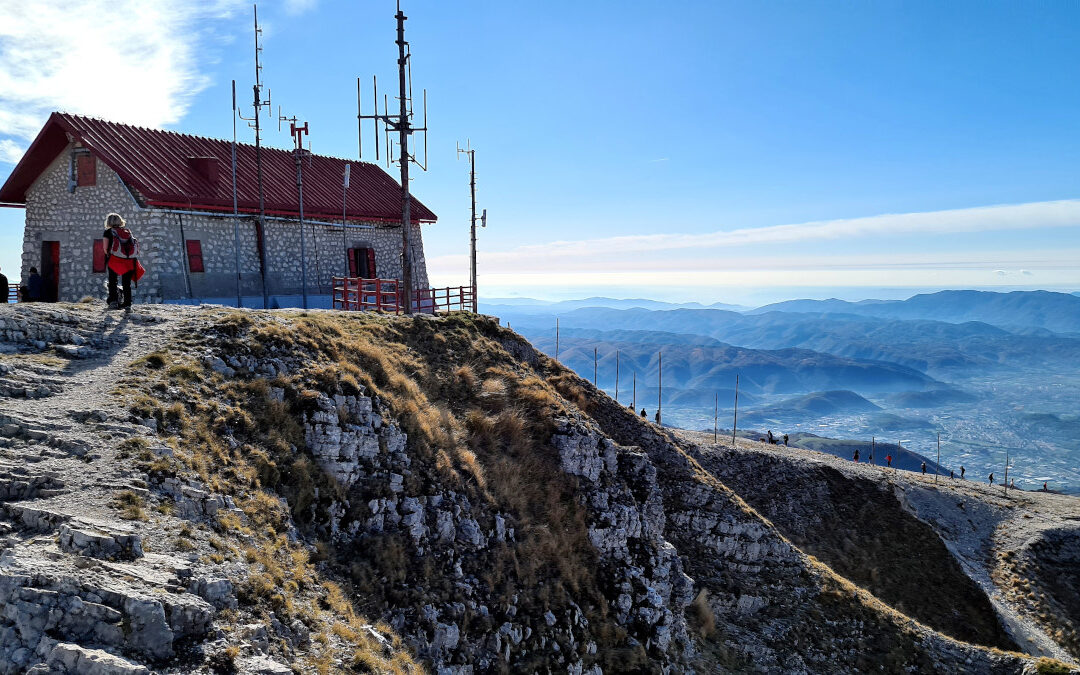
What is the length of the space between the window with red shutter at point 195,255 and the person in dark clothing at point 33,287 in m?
7.14

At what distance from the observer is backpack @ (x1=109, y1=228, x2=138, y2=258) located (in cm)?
1636

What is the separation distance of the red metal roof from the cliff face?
38.3 ft

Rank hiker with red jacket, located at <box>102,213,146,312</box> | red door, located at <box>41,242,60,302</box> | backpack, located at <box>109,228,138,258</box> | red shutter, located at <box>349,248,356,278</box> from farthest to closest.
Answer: red shutter, located at <box>349,248,356,278</box>, red door, located at <box>41,242,60,302</box>, backpack, located at <box>109,228,138,258</box>, hiker with red jacket, located at <box>102,213,146,312</box>

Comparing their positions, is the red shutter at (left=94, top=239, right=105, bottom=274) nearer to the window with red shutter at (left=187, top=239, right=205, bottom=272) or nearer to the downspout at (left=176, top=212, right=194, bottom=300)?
the downspout at (left=176, top=212, right=194, bottom=300)

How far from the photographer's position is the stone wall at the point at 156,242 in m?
27.0

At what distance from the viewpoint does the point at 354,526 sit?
543 inches

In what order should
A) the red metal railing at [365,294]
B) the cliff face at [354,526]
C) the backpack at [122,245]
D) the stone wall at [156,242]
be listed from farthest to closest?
the red metal railing at [365,294] → the stone wall at [156,242] → the backpack at [122,245] → the cliff face at [354,526]

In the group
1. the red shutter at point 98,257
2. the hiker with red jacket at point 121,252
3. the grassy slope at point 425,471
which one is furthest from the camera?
the red shutter at point 98,257

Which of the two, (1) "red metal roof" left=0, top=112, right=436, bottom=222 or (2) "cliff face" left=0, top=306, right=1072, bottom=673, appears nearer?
(2) "cliff face" left=0, top=306, right=1072, bottom=673

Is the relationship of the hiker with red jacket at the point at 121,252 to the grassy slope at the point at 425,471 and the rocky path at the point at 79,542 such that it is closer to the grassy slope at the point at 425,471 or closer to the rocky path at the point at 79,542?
the grassy slope at the point at 425,471

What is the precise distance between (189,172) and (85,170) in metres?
4.26

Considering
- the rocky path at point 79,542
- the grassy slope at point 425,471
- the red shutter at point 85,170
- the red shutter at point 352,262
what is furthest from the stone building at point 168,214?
the rocky path at point 79,542

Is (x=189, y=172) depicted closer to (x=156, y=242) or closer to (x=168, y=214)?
(x=168, y=214)

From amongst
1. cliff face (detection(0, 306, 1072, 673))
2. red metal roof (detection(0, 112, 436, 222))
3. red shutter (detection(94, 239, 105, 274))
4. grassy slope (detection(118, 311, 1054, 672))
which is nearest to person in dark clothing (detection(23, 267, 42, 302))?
red shutter (detection(94, 239, 105, 274))
